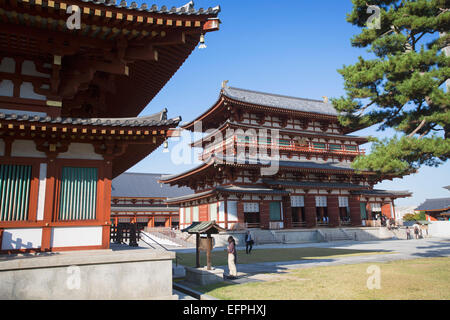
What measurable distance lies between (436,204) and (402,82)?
168 ft

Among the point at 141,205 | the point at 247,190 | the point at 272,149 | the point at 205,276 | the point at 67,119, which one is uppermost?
the point at 272,149

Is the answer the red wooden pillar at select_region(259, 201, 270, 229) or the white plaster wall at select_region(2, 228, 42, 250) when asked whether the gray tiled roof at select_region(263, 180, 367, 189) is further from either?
the white plaster wall at select_region(2, 228, 42, 250)

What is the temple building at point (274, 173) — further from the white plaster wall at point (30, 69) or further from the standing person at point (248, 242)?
the white plaster wall at point (30, 69)

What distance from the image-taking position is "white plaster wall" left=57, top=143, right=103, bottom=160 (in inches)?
325

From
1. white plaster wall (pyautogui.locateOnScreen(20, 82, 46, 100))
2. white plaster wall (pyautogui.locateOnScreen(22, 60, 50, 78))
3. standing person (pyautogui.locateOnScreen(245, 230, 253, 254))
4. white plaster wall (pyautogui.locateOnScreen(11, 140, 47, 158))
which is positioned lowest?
standing person (pyautogui.locateOnScreen(245, 230, 253, 254))

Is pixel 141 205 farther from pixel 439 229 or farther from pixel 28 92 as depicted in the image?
pixel 28 92

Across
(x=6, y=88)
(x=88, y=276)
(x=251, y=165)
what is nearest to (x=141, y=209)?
(x=251, y=165)

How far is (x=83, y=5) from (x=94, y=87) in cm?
317

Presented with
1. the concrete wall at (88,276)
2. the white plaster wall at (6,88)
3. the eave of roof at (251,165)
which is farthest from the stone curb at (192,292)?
the eave of roof at (251,165)

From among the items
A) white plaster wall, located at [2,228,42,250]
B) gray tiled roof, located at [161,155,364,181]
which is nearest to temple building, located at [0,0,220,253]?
white plaster wall, located at [2,228,42,250]

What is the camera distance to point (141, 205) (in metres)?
46.0

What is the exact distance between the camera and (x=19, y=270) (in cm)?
636

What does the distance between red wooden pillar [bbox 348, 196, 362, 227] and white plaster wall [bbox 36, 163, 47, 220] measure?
31764mm
